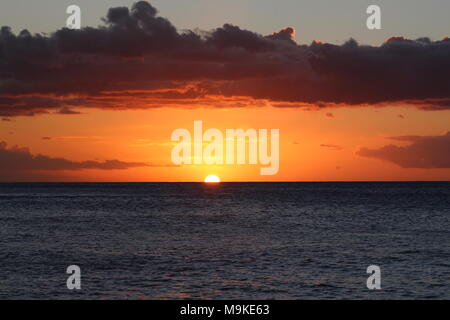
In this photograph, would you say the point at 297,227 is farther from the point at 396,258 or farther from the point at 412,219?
the point at 396,258

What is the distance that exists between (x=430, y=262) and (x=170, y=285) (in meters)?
22.3

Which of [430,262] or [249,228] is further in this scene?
[249,228]

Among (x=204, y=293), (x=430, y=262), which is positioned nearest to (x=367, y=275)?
(x=430, y=262)

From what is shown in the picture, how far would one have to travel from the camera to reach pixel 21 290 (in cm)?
3525

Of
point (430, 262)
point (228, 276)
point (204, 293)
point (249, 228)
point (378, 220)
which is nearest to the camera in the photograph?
point (204, 293)

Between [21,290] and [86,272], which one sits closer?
[21,290]

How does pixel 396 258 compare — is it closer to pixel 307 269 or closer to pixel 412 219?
pixel 307 269

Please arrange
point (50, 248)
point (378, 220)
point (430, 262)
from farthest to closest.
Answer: point (378, 220)
point (50, 248)
point (430, 262)
